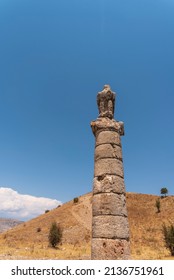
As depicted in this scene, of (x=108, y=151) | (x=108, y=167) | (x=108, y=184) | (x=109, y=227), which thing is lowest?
(x=109, y=227)

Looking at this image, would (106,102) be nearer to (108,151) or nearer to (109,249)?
(108,151)

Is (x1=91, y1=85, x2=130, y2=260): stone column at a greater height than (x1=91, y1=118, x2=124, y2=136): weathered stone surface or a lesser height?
lesser

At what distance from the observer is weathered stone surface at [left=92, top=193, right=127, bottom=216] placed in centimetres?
876

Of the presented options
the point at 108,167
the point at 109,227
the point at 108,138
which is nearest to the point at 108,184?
the point at 108,167

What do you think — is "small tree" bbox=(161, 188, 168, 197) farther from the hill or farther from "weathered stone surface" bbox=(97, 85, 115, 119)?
"weathered stone surface" bbox=(97, 85, 115, 119)

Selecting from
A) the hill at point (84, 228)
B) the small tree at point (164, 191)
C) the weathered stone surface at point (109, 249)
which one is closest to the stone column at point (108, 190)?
the weathered stone surface at point (109, 249)

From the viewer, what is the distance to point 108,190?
904 cm

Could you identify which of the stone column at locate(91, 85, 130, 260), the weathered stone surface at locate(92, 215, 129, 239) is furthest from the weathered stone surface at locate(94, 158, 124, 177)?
the weathered stone surface at locate(92, 215, 129, 239)

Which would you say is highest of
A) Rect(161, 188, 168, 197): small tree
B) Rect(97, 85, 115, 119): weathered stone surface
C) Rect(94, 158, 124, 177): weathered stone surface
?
Rect(161, 188, 168, 197): small tree

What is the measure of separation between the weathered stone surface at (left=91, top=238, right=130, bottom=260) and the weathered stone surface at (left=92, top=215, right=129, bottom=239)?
15 centimetres

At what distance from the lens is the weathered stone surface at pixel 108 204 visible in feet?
28.7

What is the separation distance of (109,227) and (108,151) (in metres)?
2.61

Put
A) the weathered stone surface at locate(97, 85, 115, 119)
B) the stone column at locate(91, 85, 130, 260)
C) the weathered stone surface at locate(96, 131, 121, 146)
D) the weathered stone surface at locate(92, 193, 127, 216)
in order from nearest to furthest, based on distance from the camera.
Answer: the stone column at locate(91, 85, 130, 260) → the weathered stone surface at locate(92, 193, 127, 216) → the weathered stone surface at locate(96, 131, 121, 146) → the weathered stone surface at locate(97, 85, 115, 119)
